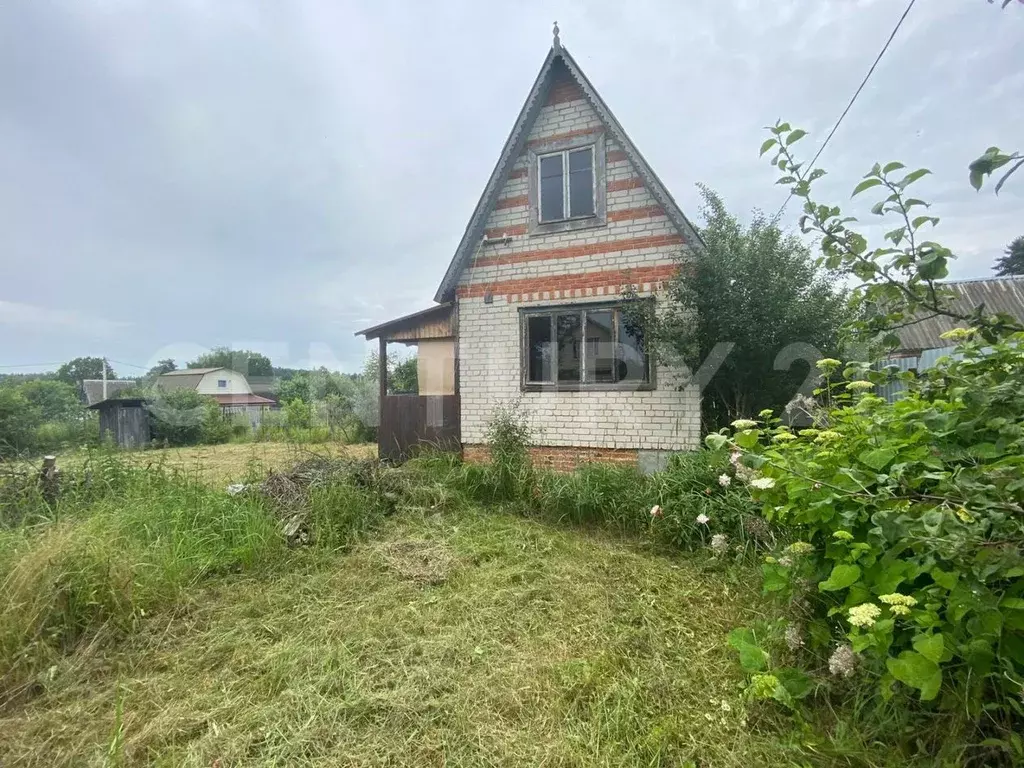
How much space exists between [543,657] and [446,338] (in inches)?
345

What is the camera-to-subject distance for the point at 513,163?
24.1 ft

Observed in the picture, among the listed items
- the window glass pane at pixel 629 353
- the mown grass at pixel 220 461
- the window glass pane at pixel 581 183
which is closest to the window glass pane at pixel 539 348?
the window glass pane at pixel 629 353

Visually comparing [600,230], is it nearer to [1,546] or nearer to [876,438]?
[876,438]

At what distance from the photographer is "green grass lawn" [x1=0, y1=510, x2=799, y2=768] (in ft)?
7.07

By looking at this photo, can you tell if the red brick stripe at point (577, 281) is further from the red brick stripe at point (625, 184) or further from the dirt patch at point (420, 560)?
the dirt patch at point (420, 560)

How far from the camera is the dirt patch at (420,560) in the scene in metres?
3.94

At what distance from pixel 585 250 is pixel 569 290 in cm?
67

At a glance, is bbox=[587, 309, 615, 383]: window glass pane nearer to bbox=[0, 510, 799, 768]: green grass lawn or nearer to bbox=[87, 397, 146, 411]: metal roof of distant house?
bbox=[0, 510, 799, 768]: green grass lawn

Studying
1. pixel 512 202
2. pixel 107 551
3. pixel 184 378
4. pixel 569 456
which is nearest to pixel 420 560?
pixel 107 551

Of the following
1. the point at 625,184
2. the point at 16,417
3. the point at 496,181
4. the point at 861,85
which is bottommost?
the point at 16,417

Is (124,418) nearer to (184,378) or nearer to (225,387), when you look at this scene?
(184,378)

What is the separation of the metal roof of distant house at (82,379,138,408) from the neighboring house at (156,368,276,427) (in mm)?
1079

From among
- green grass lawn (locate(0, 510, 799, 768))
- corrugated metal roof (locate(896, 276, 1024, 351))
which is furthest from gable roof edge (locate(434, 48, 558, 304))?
corrugated metal roof (locate(896, 276, 1024, 351))

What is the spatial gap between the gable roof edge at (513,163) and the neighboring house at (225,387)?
42.4ft
